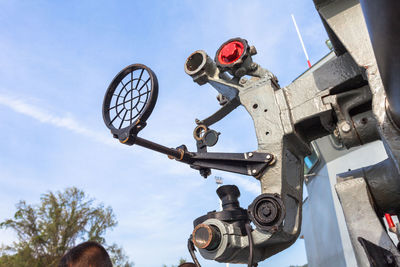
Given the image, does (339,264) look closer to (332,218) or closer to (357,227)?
(332,218)

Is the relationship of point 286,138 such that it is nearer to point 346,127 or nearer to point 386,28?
point 346,127

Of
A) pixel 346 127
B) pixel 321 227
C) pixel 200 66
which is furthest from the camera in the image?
pixel 321 227

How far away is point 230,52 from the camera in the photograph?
9.64 ft

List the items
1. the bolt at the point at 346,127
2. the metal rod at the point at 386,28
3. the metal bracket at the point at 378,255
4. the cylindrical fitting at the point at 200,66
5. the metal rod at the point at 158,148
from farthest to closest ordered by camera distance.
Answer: the cylindrical fitting at the point at 200,66, the metal rod at the point at 158,148, the bolt at the point at 346,127, the metal bracket at the point at 378,255, the metal rod at the point at 386,28

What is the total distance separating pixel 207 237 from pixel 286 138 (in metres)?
1.01

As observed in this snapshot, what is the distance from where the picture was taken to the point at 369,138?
2455mm

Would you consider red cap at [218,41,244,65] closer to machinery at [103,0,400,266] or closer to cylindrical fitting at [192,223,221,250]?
machinery at [103,0,400,266]

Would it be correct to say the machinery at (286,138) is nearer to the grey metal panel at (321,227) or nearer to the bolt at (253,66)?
the bolt at (253,66)

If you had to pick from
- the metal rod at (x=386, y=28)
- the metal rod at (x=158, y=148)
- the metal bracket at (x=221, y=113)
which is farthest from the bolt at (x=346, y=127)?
the metal rod at (x=386, y=28)

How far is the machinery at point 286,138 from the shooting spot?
215 centimetres

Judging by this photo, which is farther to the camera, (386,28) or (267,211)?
(267,211)

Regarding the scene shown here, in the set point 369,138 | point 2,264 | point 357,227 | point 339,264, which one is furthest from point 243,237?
point 2,264

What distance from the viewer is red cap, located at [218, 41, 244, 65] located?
9.58 feet

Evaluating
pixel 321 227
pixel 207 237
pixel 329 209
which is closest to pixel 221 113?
pixel 207 237
